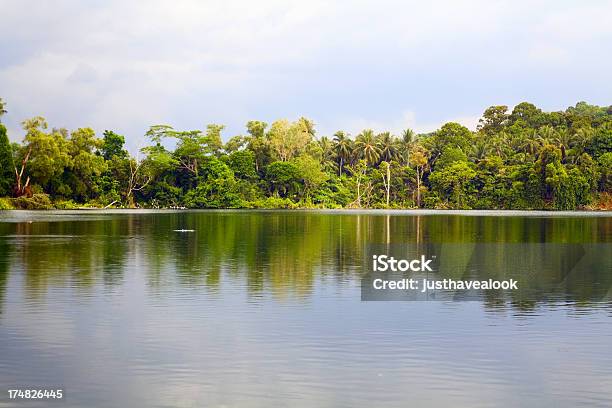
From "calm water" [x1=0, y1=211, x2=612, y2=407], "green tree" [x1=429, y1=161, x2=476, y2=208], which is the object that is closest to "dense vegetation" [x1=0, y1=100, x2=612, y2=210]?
"green tree" [x1=429, y1=161, x2=476, y2=208]

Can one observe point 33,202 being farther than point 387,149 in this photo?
No

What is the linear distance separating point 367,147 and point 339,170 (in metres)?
6.54

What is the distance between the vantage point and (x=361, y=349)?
13.7 meters

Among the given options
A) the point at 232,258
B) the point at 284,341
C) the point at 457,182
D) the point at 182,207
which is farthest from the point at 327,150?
the point at 284,341

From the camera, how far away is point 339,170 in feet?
460

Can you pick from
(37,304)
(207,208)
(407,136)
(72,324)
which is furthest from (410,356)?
(407,136)

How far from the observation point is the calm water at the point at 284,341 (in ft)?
36.1

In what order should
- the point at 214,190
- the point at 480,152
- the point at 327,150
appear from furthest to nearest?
1. the point at 327,150
2. the point at 480,152
3. the point at 214,190

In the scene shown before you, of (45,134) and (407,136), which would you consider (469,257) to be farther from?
(407,136)

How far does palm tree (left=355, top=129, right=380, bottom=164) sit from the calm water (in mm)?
111375

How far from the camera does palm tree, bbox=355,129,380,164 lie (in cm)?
13762

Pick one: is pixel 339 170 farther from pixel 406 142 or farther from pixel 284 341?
pixel 284 341

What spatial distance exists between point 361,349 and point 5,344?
5971 millimetres

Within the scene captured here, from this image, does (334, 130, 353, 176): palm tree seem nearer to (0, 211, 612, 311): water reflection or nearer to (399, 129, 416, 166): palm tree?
(399, 129, 416, 166): palm tree
